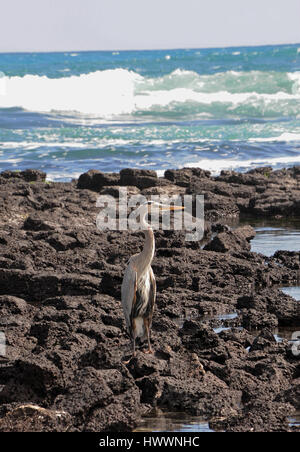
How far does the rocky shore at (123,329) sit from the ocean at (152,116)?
30.1ft

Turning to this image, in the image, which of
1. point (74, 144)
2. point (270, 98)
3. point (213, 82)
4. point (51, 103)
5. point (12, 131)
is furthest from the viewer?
point (213, 82)

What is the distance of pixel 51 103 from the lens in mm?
47875

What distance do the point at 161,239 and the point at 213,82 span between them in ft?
136

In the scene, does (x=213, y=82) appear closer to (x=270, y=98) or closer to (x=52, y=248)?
(x=270, y=98)

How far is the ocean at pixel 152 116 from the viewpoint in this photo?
79.8ft

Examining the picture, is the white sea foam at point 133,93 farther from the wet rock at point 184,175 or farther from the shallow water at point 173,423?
the shallow water at point 173,423

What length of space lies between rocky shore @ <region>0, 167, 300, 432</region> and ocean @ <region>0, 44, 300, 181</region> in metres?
9.17

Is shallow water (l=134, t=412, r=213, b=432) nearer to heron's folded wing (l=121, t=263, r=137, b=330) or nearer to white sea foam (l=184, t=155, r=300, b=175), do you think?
heron's folded wing (l=121, t=263, r=137, b=330)

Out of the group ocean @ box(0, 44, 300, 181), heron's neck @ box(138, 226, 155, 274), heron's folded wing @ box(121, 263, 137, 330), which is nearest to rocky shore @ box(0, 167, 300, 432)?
heron's folded wing @ box(121, 263, 137, 330)

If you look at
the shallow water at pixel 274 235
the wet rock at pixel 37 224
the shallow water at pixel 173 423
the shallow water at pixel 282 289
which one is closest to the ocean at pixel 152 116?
the shallow water at pixel 274 235

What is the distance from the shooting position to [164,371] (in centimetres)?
696

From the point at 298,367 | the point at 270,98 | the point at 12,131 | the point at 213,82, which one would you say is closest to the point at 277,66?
the point at 213,82
